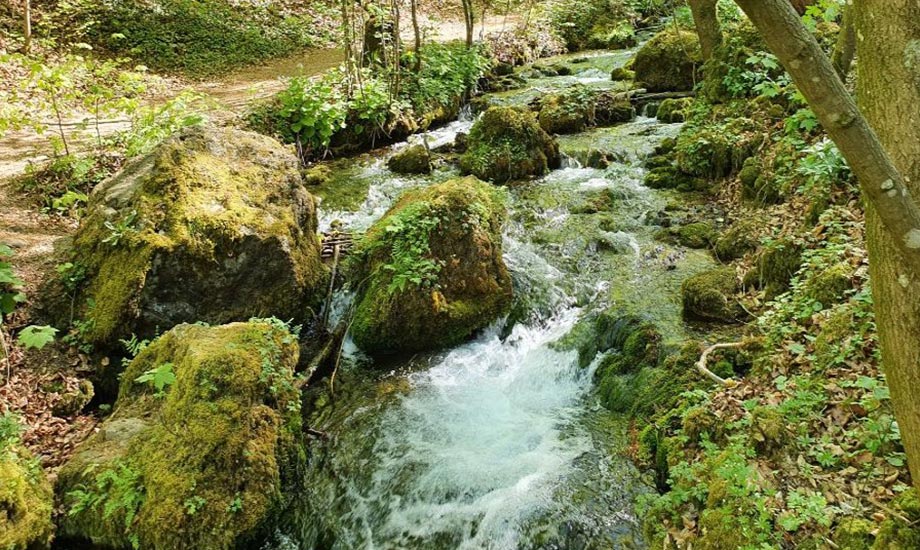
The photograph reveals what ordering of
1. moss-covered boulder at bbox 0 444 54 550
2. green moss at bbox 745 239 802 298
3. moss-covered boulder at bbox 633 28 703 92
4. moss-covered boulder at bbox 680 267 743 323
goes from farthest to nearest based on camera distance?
moss-covered boulder at bbox 633 28 703 92 < moss-covered boulder at bbox 680 267 743 323 < green moss at bbox 745 239 802 298 < moss-covered boulder at bbox 0 444 54 550

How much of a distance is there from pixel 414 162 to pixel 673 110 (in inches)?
228

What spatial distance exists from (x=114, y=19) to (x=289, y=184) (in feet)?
44.0

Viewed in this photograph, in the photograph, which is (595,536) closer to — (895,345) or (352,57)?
(895,345)

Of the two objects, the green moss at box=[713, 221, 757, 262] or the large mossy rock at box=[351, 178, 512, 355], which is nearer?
the large mossy rock at box=[351, 178, 512, 355]

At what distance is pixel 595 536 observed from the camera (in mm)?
4176

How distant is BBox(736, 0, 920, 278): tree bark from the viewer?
1694mm

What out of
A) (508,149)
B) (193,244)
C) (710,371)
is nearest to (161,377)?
(193,244)

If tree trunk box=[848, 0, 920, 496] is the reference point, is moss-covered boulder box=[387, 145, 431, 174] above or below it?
below

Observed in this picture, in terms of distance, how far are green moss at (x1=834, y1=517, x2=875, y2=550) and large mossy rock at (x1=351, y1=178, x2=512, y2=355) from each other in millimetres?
4301

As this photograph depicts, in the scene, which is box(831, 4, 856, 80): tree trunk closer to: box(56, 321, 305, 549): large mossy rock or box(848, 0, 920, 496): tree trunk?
box(848, 0, 920, 496): tree trunk

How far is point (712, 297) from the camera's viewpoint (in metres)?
5.95

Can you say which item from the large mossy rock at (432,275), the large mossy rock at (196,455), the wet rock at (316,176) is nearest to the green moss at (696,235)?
the large mossy rock at (432,275)

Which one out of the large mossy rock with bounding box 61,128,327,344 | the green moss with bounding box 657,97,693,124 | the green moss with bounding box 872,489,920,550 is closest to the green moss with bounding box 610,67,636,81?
the green moss with bounding box 657,97,693,124

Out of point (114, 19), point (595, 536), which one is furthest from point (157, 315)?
point (114, 19)
